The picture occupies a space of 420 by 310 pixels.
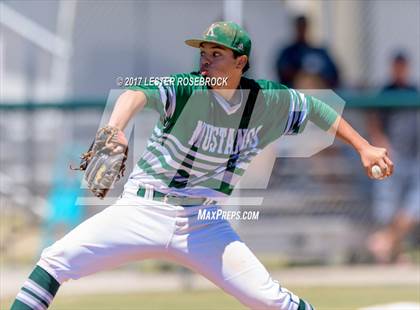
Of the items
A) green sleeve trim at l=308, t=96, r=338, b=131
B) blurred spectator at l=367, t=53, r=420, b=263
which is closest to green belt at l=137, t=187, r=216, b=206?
green sleeve trim at l=308, t=96, r=338, b=131

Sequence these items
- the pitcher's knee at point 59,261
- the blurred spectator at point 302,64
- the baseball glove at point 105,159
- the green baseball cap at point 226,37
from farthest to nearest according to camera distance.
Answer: the blurred spectator at point 302,64, the green baseball cap at point 226,37, the pitcher's knee at point 59,261, the baseball glove at point 105,159

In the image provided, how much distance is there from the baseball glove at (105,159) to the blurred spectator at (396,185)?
696 cm

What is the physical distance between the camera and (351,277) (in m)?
11.0

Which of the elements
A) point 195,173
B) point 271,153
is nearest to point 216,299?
point 271,153

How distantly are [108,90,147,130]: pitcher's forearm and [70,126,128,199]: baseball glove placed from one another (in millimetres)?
43

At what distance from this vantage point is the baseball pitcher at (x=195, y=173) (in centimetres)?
539

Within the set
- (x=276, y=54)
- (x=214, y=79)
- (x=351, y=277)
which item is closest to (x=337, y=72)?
(x=276, y=54)

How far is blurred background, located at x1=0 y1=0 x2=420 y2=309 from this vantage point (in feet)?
38.7

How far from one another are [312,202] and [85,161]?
6891 millimetres

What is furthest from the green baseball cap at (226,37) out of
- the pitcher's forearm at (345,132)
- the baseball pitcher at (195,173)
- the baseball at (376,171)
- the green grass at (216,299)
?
the green grass at (216,299)

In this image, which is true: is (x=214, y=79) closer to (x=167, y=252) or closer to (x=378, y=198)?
(x=167, y=252)

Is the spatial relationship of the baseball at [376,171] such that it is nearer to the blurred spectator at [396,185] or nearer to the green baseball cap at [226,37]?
the green baseball cap at [226,37]

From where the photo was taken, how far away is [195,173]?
582cm

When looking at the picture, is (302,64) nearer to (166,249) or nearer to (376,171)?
(376,171)
